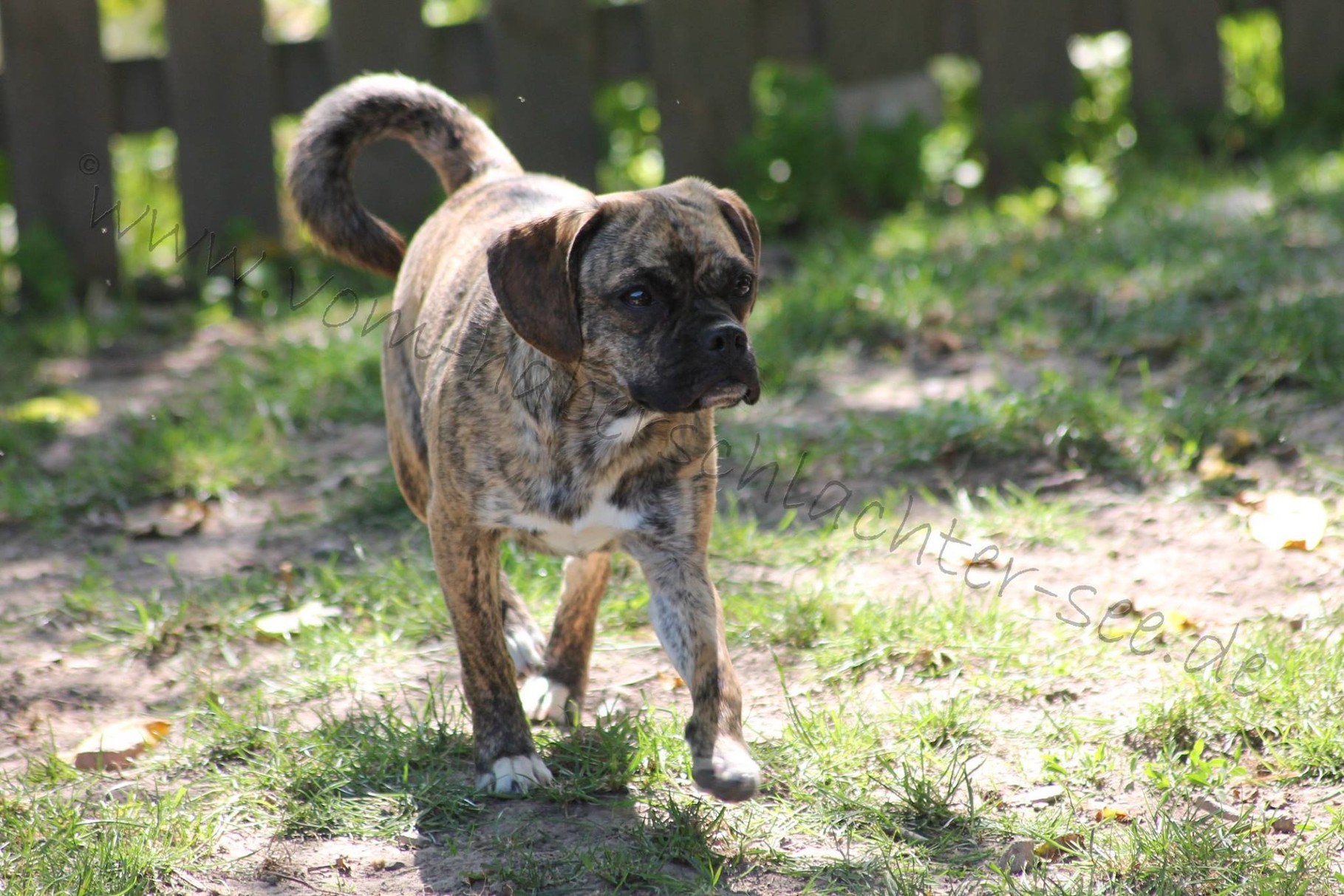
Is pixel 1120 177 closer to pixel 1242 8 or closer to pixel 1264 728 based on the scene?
pixel 1242 8

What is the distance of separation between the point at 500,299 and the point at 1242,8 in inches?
234

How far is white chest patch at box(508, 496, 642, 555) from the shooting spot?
11.0ft

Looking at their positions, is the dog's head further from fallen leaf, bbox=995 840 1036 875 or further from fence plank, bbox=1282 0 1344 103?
fence plank, bbox=1282 0 1344 103

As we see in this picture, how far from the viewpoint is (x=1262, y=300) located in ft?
18.5

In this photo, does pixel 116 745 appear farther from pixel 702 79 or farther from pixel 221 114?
pixel 702 79

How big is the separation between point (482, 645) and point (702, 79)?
4574 mm

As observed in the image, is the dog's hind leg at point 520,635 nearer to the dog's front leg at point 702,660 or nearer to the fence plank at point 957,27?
the dog's front leg at point 702,660

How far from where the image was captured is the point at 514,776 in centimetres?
338

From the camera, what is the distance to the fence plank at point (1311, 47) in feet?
24.8

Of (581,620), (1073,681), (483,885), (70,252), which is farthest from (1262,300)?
(70,252)

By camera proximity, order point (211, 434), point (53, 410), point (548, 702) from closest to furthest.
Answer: point (548, 702) → point (211, 434) → point (53, 410)

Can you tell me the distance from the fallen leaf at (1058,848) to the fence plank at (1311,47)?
19.4ft

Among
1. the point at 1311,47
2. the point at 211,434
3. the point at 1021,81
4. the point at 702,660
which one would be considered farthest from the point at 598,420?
the point at 1311,47

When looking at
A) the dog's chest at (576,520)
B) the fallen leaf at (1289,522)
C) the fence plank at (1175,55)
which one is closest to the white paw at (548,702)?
the dog's chest at (576,520)
